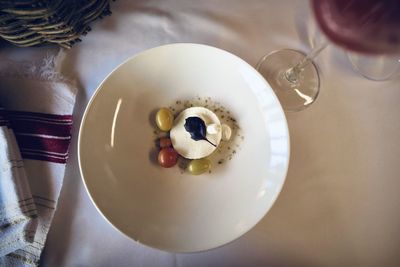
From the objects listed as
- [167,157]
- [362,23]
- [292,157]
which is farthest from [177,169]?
[362,23]

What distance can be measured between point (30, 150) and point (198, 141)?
246 mm

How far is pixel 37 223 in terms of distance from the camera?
43cm

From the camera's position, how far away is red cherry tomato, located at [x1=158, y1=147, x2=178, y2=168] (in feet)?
1.42

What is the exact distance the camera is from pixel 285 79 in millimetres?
504

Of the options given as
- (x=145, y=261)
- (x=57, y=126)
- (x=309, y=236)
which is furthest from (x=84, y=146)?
(x=309, y=236)

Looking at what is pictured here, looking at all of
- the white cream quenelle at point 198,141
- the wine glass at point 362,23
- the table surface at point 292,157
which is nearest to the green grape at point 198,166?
the white cream quenelle at point 198,141

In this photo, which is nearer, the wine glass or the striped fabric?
the wine glass

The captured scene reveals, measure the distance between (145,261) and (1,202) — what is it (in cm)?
21

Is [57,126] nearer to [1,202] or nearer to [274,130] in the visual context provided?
[1,202]

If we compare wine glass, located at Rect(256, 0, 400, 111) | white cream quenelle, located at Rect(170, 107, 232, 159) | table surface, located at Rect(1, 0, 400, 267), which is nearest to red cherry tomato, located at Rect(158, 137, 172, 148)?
white cream quenelle, located at Rect(170, 107, 232, 159)

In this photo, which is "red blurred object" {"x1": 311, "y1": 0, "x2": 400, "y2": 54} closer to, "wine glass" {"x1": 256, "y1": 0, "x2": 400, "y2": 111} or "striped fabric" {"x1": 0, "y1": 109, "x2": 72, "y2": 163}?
"wine glass" {"x1": 256, "y1": 0, "x2": 400, "y2": 111}

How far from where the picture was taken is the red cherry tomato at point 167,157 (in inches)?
17.1

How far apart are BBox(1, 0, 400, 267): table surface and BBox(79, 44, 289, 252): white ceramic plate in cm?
5

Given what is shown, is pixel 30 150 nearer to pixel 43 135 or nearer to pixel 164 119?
pixel 43 135
